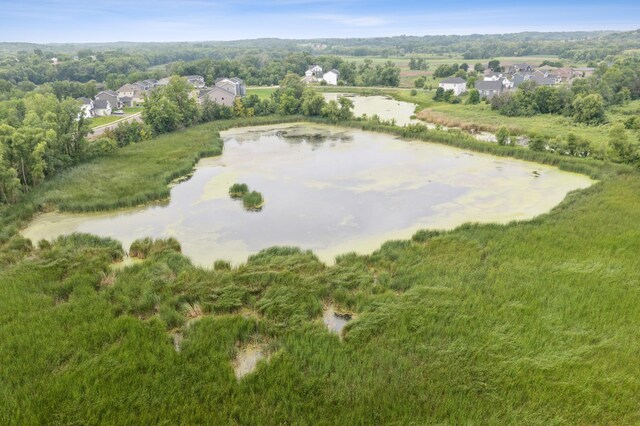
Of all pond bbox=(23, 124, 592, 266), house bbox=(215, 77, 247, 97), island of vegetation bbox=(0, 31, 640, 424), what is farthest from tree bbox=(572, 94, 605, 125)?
house bbox=(215, 77, 247, 97)

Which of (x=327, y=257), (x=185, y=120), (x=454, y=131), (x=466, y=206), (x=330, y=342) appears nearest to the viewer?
(x=330, y=342)

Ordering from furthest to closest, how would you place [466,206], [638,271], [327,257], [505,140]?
[505,140], [466,206], [327,257], [638,271]

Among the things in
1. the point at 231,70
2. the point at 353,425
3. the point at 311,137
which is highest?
the point at 231,70

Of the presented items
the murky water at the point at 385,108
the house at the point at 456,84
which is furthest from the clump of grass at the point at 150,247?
the house at the point at 456,84

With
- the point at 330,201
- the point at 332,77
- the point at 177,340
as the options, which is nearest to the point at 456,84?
the point at 332,77

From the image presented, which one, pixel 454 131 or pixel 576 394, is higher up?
pixel 454 131

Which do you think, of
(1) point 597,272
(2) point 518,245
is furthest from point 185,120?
(1) point 597,272

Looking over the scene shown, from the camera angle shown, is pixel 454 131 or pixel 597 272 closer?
pixel 597 272

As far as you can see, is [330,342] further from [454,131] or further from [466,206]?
[454,131]

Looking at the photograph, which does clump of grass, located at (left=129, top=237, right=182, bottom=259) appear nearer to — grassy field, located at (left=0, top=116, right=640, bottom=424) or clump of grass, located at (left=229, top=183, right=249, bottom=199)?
grassy field, located at (left=0, top=116, right=640, bottom=424)
